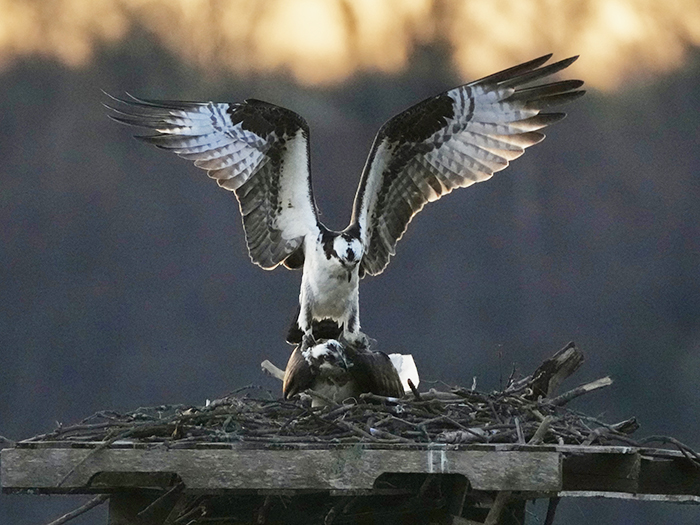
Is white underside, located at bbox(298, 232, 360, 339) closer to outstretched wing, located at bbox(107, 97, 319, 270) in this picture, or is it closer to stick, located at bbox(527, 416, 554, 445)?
outstretched wing, located at bbox(107, 97, 319, 270)

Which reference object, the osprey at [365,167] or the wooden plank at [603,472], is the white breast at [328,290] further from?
the wooden plank at [603,472]

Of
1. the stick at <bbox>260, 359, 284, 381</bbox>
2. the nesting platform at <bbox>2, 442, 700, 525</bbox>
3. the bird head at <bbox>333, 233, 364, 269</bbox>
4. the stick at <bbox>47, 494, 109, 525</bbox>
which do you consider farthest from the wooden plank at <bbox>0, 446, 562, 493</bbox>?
the stick at <bbox>260, 359, 284, 381</bbox>

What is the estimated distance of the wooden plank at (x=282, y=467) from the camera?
3199mm

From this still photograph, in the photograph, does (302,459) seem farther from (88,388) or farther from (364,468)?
(88,388)

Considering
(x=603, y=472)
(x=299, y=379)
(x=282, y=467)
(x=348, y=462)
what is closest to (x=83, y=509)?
(x=282, y=467)

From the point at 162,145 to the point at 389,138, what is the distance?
2.95ft

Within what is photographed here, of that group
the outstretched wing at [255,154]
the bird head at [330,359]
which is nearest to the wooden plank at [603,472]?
the bird head at [330,359]

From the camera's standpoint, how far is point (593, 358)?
6430mm

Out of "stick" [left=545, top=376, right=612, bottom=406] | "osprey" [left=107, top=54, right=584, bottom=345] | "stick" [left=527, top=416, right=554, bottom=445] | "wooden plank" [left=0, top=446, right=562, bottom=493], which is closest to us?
"wooden plank" [left=0, top=446, right=562, bottom=493]

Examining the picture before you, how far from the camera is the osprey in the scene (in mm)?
5008

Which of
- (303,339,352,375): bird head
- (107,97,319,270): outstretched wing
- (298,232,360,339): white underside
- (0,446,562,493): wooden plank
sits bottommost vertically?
(0,446,562,493): wooden plank

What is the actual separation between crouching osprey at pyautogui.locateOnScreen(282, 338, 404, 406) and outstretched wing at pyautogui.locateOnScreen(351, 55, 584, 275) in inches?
32.0

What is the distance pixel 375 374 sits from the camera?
4.35 meters

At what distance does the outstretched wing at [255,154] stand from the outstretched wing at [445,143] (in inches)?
10.8
